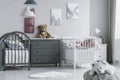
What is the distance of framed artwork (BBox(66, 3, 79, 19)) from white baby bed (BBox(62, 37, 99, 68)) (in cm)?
88

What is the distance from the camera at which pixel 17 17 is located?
26.9 ft

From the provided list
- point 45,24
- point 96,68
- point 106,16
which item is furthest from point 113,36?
point 96,68

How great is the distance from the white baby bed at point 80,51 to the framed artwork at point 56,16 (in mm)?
782

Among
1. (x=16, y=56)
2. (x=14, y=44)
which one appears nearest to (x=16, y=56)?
(x=16, y=56)

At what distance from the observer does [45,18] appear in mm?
8391

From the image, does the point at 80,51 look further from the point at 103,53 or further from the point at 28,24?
the point at 28,24

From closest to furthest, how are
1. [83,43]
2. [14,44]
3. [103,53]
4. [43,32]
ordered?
[14,44], [83,43], [43,32], [103,53]

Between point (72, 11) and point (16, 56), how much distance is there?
7.32 feet

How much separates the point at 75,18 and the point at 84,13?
0.31 metres

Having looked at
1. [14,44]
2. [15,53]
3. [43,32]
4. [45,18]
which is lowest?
[15,53]

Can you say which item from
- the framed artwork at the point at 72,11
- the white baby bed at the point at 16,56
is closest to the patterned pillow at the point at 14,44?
the white baby bed at the point at 16,56

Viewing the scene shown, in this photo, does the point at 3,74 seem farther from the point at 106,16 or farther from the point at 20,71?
the point at 106,16

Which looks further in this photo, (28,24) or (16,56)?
(28,24)

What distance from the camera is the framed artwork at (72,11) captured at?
8508 millimetres
